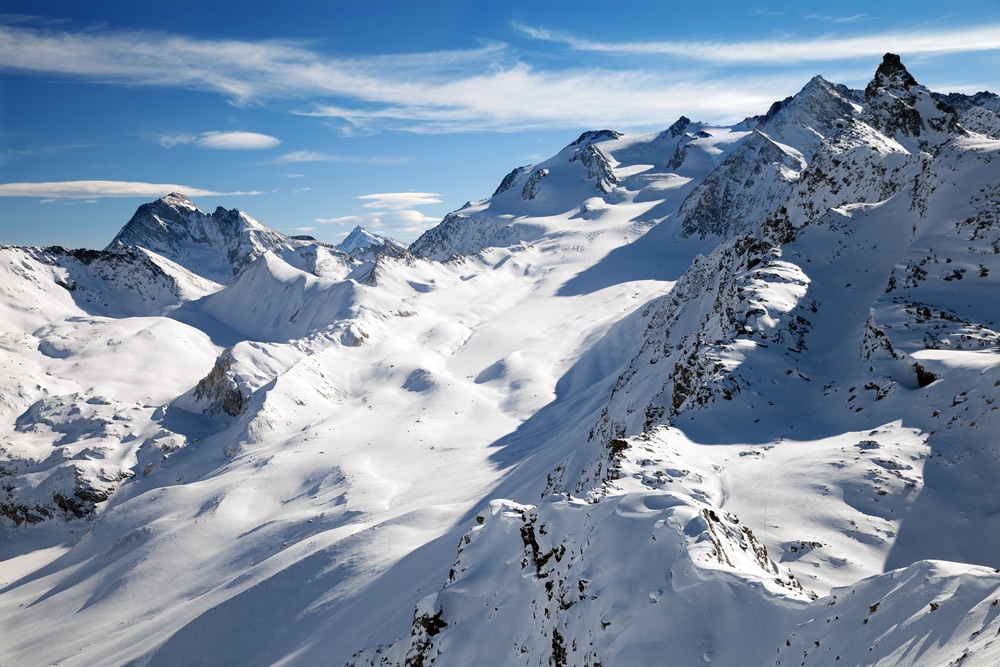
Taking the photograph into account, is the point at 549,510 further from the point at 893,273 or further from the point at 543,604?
the point at 893,273

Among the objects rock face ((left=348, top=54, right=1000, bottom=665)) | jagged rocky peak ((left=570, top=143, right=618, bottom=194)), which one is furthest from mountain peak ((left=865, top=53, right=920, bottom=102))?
jagged rocky peak ((left=570, top=143, right=618, bottom=194))

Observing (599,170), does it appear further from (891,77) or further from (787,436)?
(787,436)

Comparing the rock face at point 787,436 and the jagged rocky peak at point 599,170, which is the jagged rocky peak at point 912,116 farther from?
the jagged rocky peak at point 599,170

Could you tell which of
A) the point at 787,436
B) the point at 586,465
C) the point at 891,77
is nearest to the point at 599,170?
the point at 891,77

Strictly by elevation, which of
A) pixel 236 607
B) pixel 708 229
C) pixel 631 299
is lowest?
pixel 236 607

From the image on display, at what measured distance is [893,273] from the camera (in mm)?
21359

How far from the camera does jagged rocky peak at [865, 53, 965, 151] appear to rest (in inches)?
1409

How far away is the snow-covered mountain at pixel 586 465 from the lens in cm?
Result: 943

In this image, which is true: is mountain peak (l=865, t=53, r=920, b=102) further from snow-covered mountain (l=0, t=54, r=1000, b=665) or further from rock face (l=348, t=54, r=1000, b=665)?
rock face (l=348, t=54, r=1000, b=665)

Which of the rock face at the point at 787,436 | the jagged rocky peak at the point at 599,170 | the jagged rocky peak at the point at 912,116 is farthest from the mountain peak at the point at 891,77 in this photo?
the jagged rocky peak at the point at 599,170

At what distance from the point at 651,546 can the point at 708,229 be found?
127593 millimetres

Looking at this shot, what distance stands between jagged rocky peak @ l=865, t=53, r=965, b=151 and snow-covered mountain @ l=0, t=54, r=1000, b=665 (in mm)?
190

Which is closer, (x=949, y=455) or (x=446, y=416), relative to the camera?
(x=949, y=455)

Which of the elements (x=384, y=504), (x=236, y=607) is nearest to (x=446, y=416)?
(x=384, y=504)
